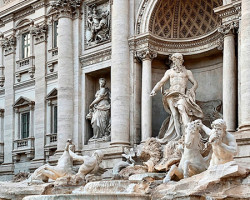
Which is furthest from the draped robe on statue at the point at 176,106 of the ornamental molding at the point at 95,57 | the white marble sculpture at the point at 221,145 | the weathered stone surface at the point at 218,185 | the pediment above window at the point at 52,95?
the pediment above window at the point at 52,95

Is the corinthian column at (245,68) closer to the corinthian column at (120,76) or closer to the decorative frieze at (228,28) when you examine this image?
the decorative frieze at (228,28)

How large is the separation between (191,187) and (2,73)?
19765 mm

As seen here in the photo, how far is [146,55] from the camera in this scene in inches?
875

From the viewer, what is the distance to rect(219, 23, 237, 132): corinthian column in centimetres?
1894

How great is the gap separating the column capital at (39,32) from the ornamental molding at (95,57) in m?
3.86

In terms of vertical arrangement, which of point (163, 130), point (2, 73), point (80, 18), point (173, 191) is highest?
point (80, 18)

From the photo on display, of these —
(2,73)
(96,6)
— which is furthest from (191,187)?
(2,73)

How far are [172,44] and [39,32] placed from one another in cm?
840

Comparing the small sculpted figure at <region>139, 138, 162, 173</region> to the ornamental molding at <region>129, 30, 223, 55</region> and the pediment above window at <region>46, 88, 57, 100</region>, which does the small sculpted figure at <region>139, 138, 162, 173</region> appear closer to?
the ornamental molding at <region>129, 30, 223, 55</region>

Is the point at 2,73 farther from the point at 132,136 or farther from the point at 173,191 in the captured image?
the point at 173,191

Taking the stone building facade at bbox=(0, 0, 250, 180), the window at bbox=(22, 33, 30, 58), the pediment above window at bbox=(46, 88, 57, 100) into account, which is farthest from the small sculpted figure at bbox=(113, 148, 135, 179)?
the window at bbox=(22, 33, 30, 58)

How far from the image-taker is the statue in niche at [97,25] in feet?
80.5

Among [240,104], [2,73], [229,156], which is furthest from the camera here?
[2,73]

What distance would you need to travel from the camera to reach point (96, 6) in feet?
82.7
